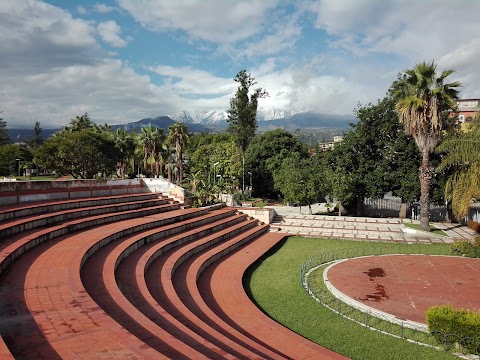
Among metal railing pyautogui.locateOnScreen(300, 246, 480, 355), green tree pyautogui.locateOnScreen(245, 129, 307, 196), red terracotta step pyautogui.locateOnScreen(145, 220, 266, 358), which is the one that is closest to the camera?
red terracotta step pyautogui.locateOnScreen(145, 220, 266, 358)

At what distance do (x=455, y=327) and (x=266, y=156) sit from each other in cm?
4145

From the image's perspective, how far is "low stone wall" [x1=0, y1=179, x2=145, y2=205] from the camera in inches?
654

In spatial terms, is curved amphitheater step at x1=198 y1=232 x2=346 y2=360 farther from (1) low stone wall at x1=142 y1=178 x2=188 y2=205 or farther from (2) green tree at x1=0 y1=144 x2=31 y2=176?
(2) green tree at x1=0 y1=144 x2=31 y2=176

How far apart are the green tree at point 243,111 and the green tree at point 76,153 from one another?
65.3ft

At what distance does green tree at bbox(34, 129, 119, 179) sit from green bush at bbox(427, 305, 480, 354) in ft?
140

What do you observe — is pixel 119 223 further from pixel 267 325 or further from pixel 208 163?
pixel 208 163

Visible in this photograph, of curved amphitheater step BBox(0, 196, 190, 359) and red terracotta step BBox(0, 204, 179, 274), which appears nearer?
curved amphitheater step BBox(0, 196, 190, 359)

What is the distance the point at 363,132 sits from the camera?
31.7m

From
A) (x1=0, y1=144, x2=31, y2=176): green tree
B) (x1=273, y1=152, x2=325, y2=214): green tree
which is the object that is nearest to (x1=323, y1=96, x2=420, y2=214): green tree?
(x1=273, y1=152, x2=325, y2=214): green tree

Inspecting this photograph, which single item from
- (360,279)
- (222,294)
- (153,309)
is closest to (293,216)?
(360,279)

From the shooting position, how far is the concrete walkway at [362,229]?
23547mm

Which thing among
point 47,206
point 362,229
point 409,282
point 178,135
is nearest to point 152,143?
point 178,135

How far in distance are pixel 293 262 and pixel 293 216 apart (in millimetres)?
11133

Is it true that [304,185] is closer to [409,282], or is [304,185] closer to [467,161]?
[467,161]
